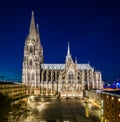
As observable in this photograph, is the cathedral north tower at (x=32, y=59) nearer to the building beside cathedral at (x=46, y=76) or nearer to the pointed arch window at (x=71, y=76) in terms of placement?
the building beside cathedral at (x=46, y=76)

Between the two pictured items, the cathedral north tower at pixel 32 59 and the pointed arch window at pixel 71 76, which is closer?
the cathedral north tower at pixel 32 59

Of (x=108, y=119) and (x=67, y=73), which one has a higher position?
(x=67, y=73)

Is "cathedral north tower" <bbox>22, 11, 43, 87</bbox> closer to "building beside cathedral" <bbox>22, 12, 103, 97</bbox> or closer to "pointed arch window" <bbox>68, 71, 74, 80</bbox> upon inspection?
"building beside cathedral" <bbox>22, 12, 103, 97</bbox>

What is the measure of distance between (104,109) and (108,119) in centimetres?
381

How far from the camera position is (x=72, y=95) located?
14838 centimetres

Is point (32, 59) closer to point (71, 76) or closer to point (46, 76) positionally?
point (46, 76)

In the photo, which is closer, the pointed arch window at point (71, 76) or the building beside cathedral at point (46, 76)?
the building beside cathedral at point (46, 76)

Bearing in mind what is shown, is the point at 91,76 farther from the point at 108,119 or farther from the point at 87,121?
the point at 108,119

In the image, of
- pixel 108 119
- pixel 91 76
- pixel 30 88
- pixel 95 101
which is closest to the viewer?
pixel 108 119

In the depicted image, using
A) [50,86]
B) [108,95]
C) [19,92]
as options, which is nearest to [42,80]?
[50,86]

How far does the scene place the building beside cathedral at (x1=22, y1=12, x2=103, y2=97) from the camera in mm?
149625

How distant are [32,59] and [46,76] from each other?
13.2 meters

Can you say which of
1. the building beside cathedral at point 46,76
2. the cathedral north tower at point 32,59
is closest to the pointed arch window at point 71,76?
the building beside cathedral at point 46,76

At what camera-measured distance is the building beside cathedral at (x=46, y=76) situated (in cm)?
14962
